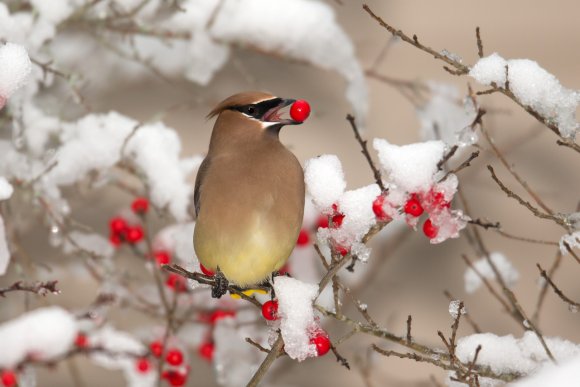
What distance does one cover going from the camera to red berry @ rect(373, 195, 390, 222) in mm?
1383

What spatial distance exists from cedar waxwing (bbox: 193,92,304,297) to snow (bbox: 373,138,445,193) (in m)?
0.38

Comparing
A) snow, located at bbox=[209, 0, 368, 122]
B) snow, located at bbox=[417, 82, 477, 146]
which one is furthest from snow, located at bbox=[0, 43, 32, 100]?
snow, located at bbox=[417, 82, 477, 146]

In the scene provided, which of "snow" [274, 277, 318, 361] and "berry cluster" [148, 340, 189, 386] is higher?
"snow" [274, 277, 318, 361]

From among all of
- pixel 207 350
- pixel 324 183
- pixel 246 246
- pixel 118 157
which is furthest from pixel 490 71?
pixel 207 350

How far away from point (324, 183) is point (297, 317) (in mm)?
254

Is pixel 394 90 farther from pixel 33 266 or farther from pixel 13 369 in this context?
pixel 13 369

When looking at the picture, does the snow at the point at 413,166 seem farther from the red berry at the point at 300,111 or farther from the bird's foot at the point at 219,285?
the bird's foot at the point at 219,285

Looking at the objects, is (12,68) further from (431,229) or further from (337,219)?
(431,229)

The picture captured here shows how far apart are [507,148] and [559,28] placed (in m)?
0.60

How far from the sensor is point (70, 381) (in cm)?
362

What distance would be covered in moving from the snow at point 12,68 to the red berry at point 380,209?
0.68 m

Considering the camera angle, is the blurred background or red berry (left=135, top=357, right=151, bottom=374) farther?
the blurred background

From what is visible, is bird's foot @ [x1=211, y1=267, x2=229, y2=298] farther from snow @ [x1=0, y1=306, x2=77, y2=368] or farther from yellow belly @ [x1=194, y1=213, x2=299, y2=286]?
snow @ [x1=0, y1=306, x2=77, y2=368]

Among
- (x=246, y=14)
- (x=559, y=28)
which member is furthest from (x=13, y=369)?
(x=559, y=28)
